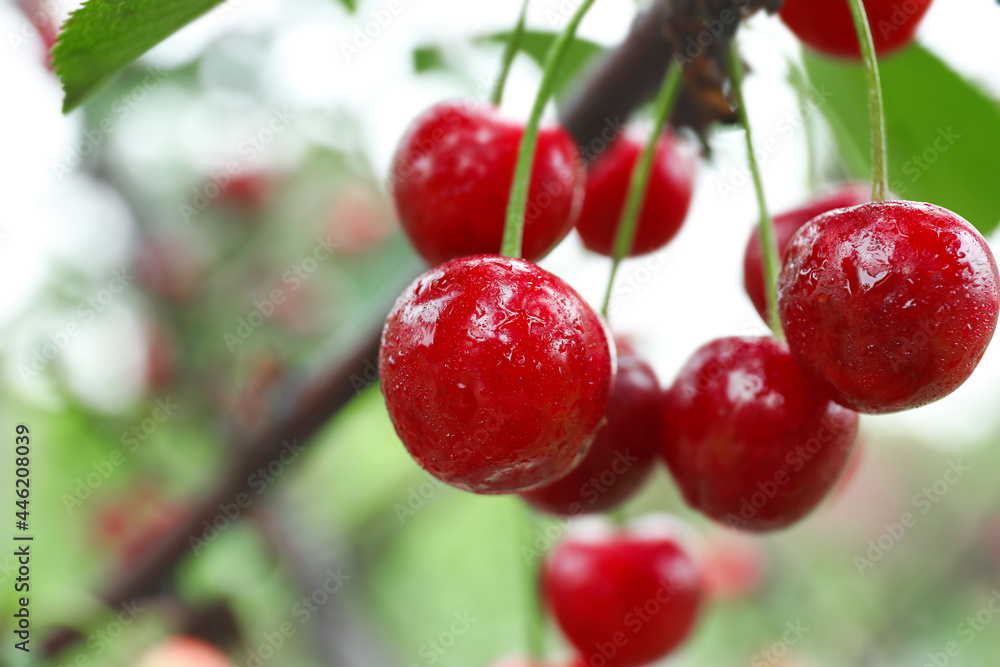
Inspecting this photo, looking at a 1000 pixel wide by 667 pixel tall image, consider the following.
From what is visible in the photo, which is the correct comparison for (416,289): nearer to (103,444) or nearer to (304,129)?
(103,444)

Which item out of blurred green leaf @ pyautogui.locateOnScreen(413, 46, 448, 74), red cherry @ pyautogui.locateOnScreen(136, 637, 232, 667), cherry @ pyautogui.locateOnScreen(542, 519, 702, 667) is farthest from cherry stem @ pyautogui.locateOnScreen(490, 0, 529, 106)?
red cherry @ pyautogui.locateOnScreen(136, 637, 232, 667)

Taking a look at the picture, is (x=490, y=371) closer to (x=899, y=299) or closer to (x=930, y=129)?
(x=899, y=299)

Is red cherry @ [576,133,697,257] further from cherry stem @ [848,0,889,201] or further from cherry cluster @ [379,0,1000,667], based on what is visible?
cherry stem @ [848,0,889,201]

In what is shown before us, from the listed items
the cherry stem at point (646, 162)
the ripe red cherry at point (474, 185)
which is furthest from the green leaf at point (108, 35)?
the cherry stem at point (646, 162)

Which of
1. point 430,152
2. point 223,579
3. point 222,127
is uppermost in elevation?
point 430,152

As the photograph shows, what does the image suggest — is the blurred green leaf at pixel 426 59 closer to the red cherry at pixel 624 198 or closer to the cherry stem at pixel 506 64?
the red cherry at pixel 624 198

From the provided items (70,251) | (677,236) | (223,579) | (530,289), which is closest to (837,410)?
(530,289)

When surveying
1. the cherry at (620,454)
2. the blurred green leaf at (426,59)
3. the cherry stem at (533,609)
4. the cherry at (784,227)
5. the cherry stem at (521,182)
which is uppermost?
the cherry stem at (521,182)
